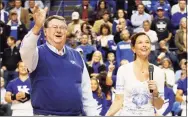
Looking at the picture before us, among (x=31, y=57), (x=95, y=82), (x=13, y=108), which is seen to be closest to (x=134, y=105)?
(x=31, y=57)

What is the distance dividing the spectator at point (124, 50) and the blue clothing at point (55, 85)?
8.37 metres

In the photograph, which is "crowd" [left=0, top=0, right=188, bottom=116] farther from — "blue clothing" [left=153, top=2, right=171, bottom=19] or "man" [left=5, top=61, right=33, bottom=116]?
"man" [left=5, top=61, right=33, bottom=116]

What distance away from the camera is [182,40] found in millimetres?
13688

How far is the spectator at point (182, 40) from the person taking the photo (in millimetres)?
13516

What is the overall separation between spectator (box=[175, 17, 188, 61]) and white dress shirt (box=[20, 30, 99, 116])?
9.11 metres

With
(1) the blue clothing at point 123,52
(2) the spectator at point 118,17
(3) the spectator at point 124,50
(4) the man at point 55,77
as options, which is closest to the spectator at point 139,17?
(2) the spectator at point 118,17

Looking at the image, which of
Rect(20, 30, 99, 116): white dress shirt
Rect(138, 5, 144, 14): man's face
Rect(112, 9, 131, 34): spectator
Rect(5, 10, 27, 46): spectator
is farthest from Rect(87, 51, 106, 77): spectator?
Rect(20, 30, 99, 116): white dress shirt

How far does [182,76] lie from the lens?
11.4m

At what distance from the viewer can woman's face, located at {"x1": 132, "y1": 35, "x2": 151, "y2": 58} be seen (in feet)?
17.3

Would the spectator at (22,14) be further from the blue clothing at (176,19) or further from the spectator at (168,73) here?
the spectator at (168,73)

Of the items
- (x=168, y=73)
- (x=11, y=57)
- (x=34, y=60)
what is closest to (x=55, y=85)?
(x=34, y=60)

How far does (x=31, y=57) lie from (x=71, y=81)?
0.42m

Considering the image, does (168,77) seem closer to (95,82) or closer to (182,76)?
(182,76)

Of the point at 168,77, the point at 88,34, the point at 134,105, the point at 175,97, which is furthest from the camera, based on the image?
the point at 88,34
